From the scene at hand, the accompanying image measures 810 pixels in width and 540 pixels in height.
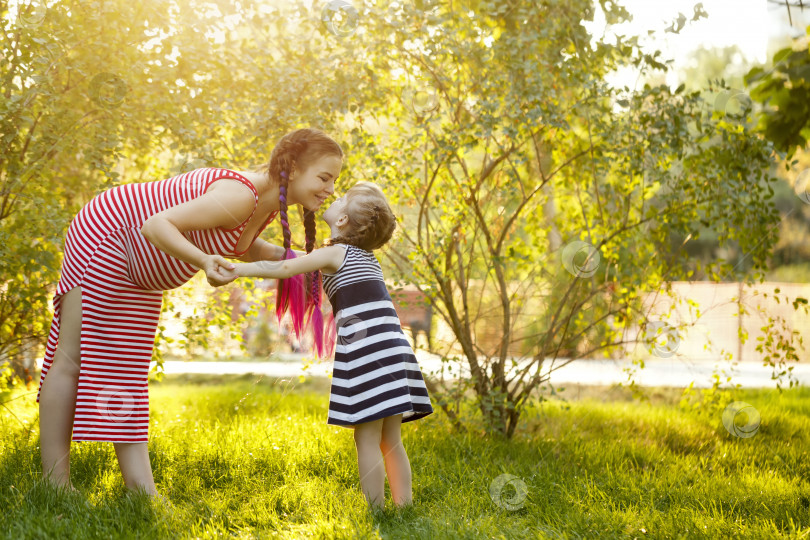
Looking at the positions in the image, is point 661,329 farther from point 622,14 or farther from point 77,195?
point 77,195

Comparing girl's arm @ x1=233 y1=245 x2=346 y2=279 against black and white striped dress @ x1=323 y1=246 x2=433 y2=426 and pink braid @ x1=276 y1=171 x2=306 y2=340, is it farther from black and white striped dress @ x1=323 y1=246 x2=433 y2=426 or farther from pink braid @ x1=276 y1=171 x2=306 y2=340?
pink braid @ x1=276 y1=171 x2=306 y2=340

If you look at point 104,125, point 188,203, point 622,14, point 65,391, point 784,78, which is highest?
point 622,14

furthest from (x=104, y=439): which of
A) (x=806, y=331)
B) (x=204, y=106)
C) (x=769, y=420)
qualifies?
(x=806, y=331)

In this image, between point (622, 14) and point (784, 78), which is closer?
point (784, 78)

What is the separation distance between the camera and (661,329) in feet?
12.6

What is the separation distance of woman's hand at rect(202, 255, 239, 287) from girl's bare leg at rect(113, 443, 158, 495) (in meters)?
0.74

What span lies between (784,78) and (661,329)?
1885mm

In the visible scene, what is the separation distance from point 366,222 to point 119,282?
0.89 meters

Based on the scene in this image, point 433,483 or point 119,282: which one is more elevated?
point 119,282

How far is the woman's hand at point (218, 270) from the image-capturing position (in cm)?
220

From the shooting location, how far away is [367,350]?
241cm

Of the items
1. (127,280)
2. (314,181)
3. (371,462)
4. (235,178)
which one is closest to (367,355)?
(371,462)

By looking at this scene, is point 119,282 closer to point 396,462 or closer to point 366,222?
point 366,222

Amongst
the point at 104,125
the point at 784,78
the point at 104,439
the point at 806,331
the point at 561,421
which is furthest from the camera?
the point at 806,331
